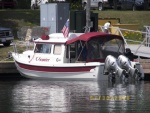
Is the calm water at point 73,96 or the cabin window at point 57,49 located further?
the cabin window at point 57,49

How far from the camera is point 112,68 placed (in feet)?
108

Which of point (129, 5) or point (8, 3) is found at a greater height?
point (8, 3)

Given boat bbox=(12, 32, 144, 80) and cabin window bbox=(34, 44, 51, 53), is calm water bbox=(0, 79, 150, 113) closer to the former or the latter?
boat bbox=(12, 32, 144, 80)

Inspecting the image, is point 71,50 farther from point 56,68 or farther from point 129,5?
point 129,5

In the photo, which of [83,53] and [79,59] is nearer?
[83,53]

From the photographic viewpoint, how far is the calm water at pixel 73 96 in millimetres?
26062

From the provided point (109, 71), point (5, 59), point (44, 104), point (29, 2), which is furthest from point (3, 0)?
point (44, 104)

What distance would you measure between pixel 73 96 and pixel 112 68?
4087 millimetres

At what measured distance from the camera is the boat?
109 ft

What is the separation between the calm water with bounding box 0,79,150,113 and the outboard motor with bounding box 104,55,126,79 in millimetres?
439

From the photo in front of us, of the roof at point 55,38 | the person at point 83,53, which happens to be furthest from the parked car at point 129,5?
the person at point 83,53

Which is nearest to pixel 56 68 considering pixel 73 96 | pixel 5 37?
pixel 73 96

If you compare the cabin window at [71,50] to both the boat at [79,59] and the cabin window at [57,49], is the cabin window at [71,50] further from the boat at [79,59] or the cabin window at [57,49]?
the cabin window at [57,49]
